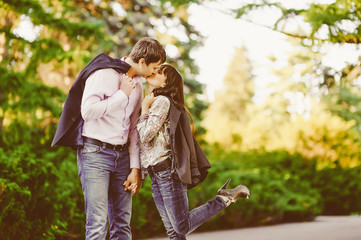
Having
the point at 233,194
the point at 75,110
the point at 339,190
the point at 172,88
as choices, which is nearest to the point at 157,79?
the point at 172,88

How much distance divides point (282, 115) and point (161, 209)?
27.1 m

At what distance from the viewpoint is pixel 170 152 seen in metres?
3.69

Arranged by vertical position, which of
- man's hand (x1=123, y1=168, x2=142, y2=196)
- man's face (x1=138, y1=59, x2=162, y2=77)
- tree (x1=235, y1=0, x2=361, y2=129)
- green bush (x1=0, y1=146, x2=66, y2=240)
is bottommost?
green bush (x1=0, y1=146, x2=66, y2=240)

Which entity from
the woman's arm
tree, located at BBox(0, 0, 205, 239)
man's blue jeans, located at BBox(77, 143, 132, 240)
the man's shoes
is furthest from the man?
tree, located at BBox(0, 0, 205, 239)

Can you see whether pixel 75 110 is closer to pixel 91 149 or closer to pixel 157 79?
pixel 91 149

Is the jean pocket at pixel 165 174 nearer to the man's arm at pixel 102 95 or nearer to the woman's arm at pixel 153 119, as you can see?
the woman's arm at pixel 153 119

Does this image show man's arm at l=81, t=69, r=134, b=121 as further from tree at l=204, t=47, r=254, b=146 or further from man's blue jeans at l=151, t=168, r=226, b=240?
tree at l=204, t=47, r=254, b=146

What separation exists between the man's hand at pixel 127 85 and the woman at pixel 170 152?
0.92ft

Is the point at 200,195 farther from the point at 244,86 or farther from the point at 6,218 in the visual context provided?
the point at 244,86

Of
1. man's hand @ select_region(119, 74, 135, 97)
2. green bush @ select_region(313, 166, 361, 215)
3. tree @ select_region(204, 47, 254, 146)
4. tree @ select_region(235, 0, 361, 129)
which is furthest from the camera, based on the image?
tree @ select_region(204, 47, 254, 146)

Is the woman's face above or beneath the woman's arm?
above

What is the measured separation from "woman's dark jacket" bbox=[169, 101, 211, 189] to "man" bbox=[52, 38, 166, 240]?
1.02ft

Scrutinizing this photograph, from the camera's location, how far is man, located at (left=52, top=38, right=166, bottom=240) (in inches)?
131

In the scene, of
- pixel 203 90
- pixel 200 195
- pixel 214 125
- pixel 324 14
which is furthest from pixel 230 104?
pixel 324 14
